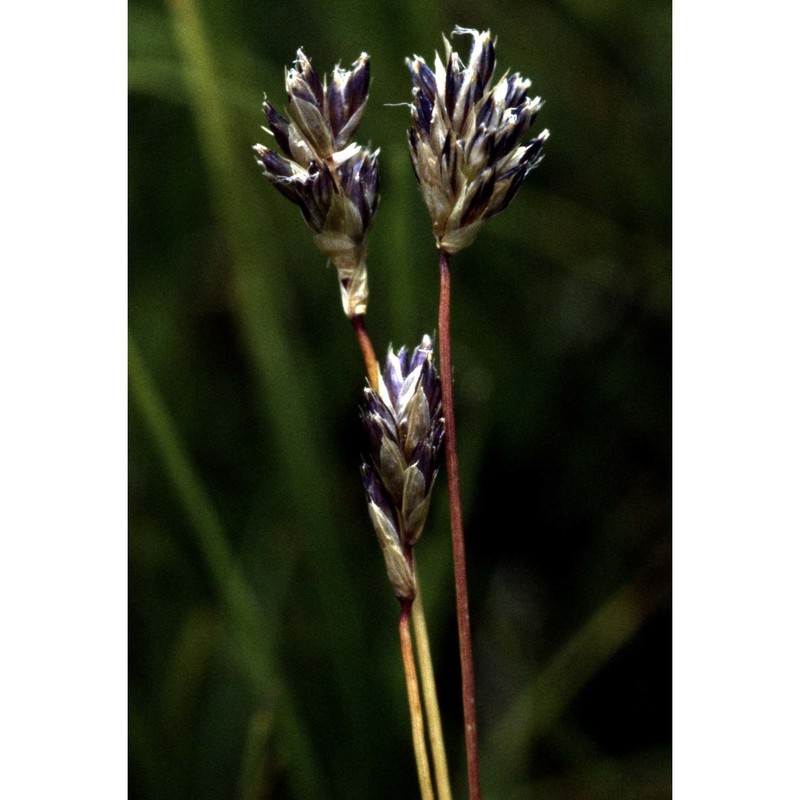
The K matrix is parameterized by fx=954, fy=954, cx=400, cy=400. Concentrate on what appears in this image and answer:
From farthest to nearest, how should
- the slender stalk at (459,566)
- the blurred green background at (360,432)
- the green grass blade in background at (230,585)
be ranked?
1. the blurred green background at (360,432)
2. the green grass blade in background at (230,585)
3. the slender stalk at (459,566)

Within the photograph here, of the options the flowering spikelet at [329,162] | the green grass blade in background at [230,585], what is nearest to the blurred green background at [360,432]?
the green grass blade in background at [230,585]

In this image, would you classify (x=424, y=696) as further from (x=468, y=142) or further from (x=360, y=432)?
(x=360, y=432)

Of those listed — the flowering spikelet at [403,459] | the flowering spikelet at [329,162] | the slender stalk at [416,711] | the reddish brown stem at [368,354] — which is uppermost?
the flowering spikelet at [329,162]

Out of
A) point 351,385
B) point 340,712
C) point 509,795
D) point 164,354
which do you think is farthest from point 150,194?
point 509,795

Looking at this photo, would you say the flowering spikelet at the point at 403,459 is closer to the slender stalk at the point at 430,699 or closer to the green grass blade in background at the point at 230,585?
the slender stalk at the point at 430,699

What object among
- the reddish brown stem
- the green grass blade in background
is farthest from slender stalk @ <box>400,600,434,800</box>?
the green grass blade in background

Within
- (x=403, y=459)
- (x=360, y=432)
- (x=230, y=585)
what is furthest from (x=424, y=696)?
(x=360, y=432)

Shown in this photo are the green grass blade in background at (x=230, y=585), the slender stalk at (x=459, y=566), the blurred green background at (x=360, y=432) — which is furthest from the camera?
the blurred green background at (x=360, y=432)
